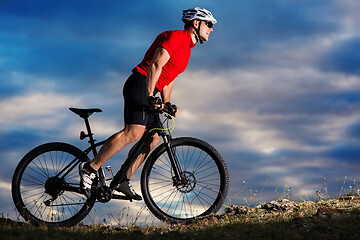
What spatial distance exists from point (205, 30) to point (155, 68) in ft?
4.03

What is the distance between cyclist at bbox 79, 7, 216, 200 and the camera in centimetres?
611

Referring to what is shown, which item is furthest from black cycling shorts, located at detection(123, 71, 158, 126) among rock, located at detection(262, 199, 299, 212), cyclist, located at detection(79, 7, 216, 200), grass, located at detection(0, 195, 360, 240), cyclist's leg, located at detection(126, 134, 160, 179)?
rock, located at detection(262, 199, 299, 212)

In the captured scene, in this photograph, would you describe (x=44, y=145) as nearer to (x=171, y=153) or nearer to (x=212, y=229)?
→ (x=171, y=153)

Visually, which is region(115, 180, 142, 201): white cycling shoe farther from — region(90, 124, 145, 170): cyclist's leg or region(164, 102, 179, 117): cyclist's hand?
region(164, 102, 179, 117): cyclist's hand

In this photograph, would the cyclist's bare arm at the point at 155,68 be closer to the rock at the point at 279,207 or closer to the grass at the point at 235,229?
the grass at the point at 235,229

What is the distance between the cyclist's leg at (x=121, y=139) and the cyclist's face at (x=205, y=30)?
183 cm

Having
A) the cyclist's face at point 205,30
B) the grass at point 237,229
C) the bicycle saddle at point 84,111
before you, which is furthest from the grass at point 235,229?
the cyclist's face at point 205,30

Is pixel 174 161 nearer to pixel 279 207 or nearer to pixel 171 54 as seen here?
pixel 171 54

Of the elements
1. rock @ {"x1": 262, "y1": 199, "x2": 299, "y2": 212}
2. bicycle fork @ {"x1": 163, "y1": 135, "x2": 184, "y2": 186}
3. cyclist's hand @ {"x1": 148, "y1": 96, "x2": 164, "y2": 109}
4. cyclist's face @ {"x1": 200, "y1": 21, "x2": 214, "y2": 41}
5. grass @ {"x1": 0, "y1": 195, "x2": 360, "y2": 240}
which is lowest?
grass @ {"x1": 0, "y1": 195, "x2": 360, "y2": 240}

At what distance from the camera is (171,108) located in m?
6.32

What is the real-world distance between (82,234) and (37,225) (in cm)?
145

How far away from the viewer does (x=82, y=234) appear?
548cm

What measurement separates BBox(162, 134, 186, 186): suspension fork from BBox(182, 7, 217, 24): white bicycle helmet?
1.95 meters

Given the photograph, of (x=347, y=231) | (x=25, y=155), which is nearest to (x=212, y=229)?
(x=347, y=231)
